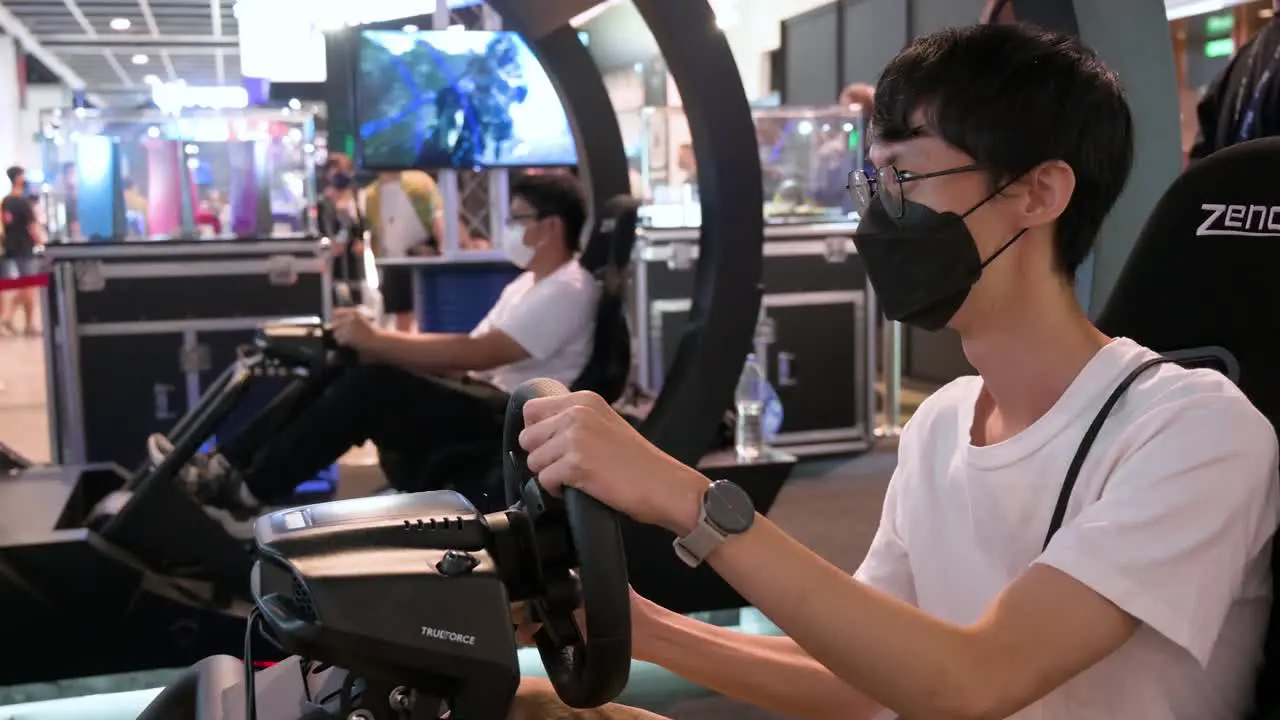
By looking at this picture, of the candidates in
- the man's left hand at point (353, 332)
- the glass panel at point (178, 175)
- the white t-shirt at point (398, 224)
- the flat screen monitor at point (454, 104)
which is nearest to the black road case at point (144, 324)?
the glass panel at point (178, 175)

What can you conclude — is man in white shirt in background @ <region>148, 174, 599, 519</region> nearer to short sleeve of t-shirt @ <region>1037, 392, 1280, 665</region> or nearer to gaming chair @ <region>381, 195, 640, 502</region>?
gaming chair @ <region>381, 195, 640, 502</region>

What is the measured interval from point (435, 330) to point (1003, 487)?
5.77 metres

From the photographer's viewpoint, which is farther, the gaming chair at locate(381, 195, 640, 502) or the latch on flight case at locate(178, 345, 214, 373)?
the latch on flight case at locate(178, 345, 214, 373)

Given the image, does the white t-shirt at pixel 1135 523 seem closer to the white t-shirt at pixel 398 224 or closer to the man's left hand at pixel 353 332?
the man's left hand at pixel 353 332

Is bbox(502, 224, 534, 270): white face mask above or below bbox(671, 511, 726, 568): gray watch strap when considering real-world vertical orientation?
above

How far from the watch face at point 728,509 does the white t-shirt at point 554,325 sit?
8.47ft

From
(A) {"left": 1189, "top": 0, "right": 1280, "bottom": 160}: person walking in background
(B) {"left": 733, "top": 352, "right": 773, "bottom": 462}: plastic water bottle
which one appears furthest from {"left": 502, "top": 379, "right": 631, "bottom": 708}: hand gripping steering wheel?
(B) {"left": 733, "top": 352, "right": 773, "bottom": 462}: plastic water bottle

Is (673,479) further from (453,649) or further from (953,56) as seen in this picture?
(953,56)

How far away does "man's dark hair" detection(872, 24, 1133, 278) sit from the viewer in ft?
3.54

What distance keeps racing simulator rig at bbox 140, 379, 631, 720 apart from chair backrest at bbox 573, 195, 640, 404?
99.6 inches

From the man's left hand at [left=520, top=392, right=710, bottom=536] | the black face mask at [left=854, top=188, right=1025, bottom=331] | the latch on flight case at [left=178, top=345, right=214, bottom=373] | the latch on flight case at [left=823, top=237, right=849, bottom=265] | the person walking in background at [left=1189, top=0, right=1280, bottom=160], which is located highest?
the person walking in background at [left=1189, top=0, right=1280, bottom=160]

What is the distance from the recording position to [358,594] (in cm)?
83

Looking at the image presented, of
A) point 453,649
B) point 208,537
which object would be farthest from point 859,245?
point 208,537

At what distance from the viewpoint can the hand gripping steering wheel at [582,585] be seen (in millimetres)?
896
